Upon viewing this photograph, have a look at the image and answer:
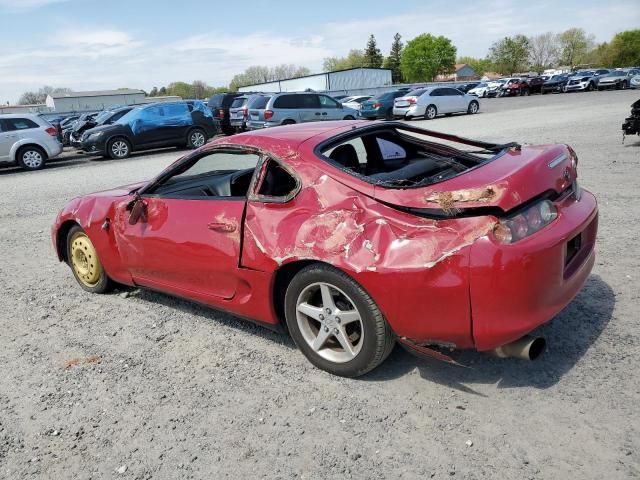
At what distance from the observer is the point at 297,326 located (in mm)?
3115

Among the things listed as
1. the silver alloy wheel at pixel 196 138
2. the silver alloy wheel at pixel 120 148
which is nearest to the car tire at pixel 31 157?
the silver alloy wheel at pixel 120 148

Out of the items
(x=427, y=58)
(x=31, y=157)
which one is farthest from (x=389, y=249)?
(x=427, y=58)

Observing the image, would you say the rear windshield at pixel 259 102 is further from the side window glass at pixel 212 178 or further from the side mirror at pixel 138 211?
the side mirror at pixel 138 211

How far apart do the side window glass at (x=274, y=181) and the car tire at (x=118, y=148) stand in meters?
15.3

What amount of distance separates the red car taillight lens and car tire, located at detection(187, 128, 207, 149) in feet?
53.6

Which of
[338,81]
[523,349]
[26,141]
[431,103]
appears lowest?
[523,349]

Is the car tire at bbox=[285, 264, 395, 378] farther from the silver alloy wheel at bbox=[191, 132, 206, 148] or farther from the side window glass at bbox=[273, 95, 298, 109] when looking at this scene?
the side window glass at bbox=[273, 95, 298, 109]

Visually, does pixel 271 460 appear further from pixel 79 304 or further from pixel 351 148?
pixel 79 304

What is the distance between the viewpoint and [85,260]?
15.7ft

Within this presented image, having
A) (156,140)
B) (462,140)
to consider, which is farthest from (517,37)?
(462,140)

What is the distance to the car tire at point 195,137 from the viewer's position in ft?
58.9

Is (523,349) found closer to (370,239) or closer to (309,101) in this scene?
(370,239)

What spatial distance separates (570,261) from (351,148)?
1630 mm

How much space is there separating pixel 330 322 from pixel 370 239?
58 centimetres
